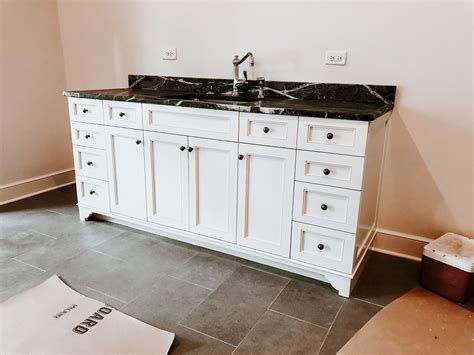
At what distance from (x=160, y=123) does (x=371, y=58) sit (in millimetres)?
1280

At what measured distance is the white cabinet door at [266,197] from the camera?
6.54 feet

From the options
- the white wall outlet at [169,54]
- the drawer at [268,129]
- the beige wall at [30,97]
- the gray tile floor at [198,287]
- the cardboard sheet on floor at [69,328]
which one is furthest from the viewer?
the beige wall at [30,97]

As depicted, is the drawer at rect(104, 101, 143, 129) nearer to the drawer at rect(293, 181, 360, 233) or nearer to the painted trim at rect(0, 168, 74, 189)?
the drawer at rect(293, 181, 360, 233)

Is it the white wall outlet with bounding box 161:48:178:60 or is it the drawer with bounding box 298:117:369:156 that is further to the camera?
the white wall outlet with bounding box 161:48:178:60

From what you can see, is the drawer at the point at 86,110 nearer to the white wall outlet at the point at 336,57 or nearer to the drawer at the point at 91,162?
the drawer at the point at 91,162

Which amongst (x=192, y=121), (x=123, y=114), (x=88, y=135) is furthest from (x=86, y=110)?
(x=192, y=121)

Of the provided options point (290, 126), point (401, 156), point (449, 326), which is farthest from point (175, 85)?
point (449, 326)

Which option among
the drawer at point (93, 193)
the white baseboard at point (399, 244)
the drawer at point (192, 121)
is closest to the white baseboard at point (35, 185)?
the drawer at point (93, 193)

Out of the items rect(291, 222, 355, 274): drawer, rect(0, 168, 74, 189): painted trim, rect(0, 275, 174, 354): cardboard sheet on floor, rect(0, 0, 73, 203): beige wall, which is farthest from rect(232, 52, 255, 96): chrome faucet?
rect(0, 168, 74, 189): painted trim

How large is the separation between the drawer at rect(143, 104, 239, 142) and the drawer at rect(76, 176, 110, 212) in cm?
62

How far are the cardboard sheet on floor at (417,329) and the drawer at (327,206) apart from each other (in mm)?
445

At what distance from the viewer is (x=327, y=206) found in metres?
1.92

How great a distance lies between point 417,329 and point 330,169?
82 cm

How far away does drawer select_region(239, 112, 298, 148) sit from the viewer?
191 cm
